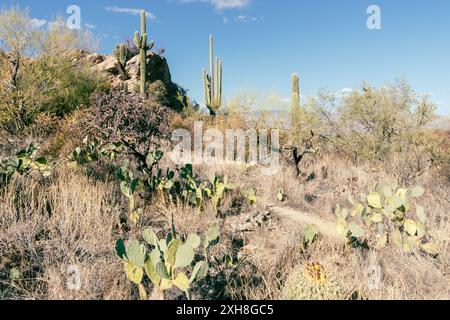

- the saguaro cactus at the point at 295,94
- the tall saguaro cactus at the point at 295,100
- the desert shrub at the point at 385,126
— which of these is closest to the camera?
the desert shrub at the point at 385,126

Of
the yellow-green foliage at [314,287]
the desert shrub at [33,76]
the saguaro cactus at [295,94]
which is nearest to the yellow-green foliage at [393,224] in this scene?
the yellow-green foliage at [314,287]

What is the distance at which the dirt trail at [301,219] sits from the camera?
4.39 meters

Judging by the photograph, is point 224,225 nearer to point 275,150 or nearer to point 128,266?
point 128,266

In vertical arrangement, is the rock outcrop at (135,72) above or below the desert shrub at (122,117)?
above

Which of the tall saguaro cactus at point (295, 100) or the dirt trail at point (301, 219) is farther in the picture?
the tall saguaro cactus at point (295, 100)

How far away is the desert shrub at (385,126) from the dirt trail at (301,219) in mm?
4166

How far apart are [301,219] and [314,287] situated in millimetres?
2540

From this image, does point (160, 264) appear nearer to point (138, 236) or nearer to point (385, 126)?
point (138, 236)

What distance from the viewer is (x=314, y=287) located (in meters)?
2.33

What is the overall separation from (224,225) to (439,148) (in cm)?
613

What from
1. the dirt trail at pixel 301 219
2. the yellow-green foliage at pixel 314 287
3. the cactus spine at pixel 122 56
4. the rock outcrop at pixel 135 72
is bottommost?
the dirt trail at pixel 301 219

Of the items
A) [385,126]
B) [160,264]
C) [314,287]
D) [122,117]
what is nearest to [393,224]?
[314,287]

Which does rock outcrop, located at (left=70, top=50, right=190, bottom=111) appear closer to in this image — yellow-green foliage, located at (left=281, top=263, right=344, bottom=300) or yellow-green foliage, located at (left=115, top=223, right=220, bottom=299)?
yellow-green foliage, located at (left=115, top=223, right=220, bottom=299)

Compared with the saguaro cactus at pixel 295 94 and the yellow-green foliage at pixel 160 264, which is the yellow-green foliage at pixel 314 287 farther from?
the saguaro cactus at pixel 295 94
